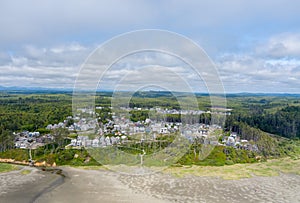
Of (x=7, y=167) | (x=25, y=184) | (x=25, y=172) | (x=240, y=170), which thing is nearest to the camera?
(x=25, y=184)

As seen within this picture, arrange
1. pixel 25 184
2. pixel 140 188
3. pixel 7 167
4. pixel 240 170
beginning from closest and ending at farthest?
pixel 140 188
pixel 25 184
pixel 240 170
pixel 7 167

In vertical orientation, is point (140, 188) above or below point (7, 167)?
above

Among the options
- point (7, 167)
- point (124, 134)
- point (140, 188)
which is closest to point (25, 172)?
point (7, 167)

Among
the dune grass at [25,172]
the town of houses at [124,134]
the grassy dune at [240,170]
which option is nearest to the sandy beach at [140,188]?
the dune grass at [25,172]

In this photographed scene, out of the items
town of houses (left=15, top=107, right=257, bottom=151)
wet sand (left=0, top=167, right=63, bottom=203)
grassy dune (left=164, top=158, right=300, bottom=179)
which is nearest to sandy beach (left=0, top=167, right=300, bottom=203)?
wet sand (left=0, top=167, right=63, bottom=203)

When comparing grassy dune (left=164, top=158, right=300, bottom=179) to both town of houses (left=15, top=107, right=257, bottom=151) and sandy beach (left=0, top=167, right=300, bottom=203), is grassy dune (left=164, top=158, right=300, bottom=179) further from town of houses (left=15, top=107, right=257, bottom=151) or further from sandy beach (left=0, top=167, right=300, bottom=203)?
town of houses (left=15, top=107, right=257, bottom=151)

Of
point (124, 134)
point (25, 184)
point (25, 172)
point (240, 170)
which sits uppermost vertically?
point (124, 134)

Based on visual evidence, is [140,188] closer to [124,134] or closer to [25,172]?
[25,172]
